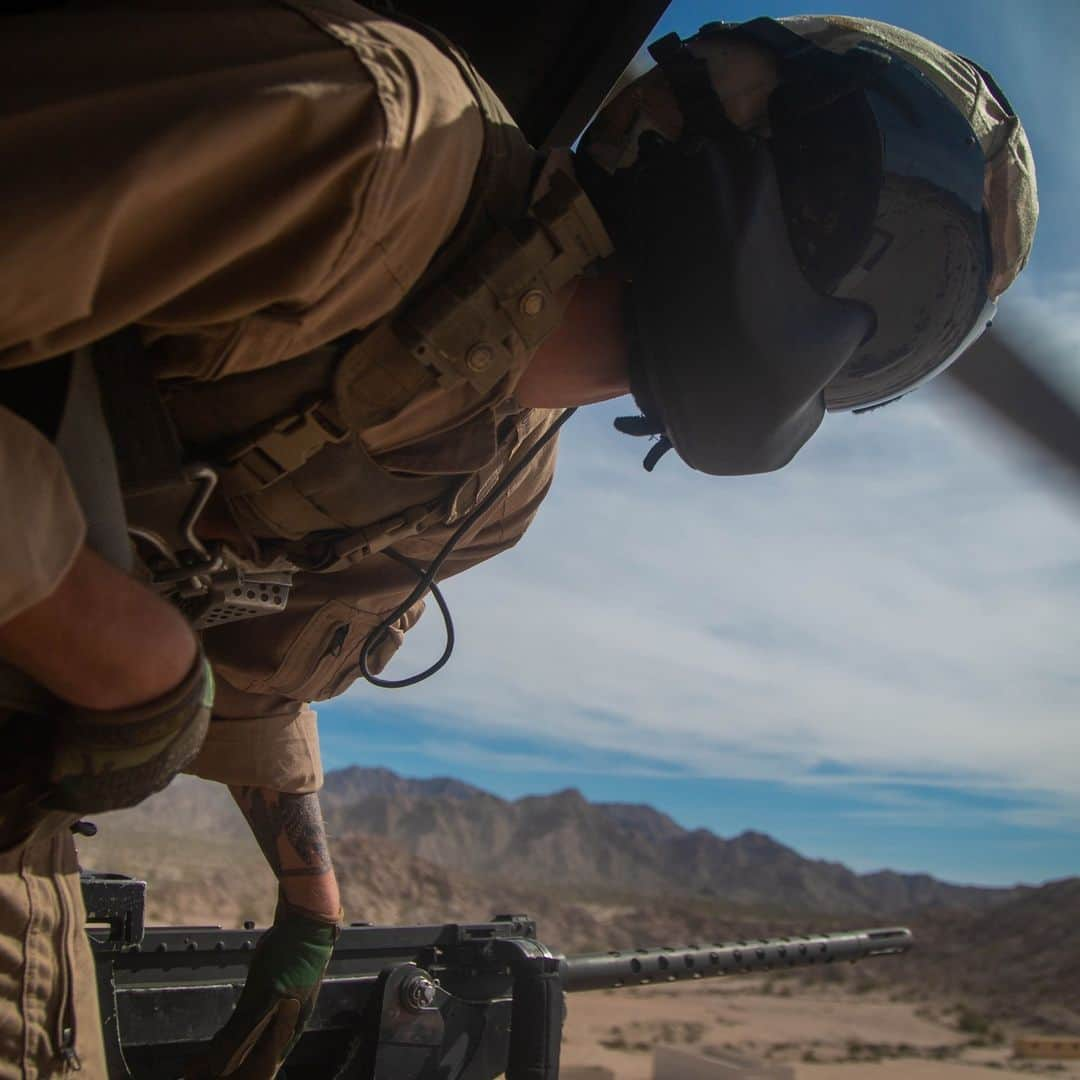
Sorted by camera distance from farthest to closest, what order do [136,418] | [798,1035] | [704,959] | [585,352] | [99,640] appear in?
1. [798,1035]
2. [704,959]
3. [585,352]
4. [136,418]
5. [99,640]

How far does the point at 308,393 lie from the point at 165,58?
488mm

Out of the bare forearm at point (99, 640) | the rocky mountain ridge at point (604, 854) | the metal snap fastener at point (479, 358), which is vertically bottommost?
the rocky mountain ridge at point (604, 854)

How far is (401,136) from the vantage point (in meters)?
1.12

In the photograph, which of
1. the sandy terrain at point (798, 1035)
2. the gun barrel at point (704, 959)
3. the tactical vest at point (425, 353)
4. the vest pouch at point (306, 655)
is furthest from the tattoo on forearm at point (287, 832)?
the sandy terrain at point (798, 1035)

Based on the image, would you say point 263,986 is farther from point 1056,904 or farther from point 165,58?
point 1056,904

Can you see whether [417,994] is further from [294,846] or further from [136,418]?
[136,418]

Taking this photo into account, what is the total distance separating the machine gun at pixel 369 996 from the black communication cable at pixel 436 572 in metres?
0.75

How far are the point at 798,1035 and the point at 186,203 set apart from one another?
44.1ft

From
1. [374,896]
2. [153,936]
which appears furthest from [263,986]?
[374,896]

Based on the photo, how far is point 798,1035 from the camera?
12.6 metres

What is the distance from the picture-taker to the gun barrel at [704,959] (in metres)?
3.41

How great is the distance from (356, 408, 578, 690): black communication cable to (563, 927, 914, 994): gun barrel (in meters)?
1.33

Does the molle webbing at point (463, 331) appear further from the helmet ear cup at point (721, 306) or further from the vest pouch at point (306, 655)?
the vest pouch at point (306, 655)

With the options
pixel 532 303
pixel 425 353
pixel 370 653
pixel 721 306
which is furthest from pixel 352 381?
pixel 370 653
